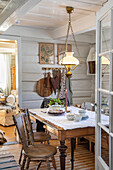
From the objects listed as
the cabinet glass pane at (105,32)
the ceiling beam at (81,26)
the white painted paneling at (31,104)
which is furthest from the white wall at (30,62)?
the cabinet glass pane at (105,32)

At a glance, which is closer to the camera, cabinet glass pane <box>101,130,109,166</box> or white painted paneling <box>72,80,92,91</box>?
cabinet glass pane <box>101,130,109,166</box>

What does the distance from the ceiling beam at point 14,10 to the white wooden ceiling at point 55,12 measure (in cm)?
53

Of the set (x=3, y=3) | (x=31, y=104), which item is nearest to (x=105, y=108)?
(x=3, y=3)

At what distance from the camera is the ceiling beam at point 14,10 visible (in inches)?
86.1

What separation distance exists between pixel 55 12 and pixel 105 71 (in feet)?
6.36

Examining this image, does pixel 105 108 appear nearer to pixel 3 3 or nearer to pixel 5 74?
pixel 3 3

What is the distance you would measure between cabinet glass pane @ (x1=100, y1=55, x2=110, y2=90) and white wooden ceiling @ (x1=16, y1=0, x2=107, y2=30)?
124 cm

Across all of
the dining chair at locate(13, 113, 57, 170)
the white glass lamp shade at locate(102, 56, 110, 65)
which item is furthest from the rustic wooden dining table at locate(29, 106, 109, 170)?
the white glass lamp shade at locate(102, 56, 110, 65)

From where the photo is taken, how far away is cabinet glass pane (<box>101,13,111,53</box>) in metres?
1.91

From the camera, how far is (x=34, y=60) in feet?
16.2

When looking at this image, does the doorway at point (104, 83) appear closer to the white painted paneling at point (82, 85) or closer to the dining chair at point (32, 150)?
the dining chair at point (32, 150)

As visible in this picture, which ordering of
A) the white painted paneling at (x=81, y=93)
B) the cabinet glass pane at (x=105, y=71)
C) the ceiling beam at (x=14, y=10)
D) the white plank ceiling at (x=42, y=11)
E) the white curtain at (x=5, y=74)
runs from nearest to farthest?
the cabinet glass pane at (x=105, y=71) < the ceiling beam at (x=14, y=10) < the white plank ceiling at (x=42, y=11) < the white painted paneling at (x=81, y=93) < the white curtain at (x=5, y=74)

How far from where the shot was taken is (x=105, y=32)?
2.01 m

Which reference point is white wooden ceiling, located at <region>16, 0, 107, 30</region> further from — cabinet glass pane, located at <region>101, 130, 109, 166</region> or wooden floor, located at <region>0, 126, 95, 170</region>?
wooden floor, located at <region>0, 126, 95, 170</region>
